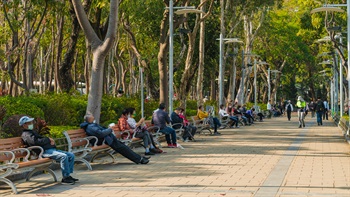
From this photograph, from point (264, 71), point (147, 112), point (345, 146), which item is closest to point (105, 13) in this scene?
point (147, 112)

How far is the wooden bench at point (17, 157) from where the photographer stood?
12031mm

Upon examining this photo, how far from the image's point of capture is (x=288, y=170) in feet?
51.3

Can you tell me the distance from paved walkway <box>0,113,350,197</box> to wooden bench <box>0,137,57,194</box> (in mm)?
289

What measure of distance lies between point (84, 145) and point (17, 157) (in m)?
3.66

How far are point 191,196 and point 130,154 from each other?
5.60m

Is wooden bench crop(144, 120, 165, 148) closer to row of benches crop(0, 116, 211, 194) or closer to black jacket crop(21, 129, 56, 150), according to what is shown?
row of benches crop(0, 116, 211, 194)

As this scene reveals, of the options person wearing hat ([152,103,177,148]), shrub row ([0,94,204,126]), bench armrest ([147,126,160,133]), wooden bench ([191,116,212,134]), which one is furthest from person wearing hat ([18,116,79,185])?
wooden bench ([191,116,212,134])

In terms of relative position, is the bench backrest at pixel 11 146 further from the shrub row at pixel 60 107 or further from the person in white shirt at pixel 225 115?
the person in white shirt at pixel 225 115

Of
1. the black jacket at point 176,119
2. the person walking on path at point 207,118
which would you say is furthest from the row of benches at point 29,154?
the person walking on path at point 207,118

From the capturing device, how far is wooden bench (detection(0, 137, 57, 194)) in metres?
12.0

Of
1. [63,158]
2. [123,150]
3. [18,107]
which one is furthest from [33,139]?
[18,107]

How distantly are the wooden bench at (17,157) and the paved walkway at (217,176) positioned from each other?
11.4 inches

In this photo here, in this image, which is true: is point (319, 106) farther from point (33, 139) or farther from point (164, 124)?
point (33, 139)

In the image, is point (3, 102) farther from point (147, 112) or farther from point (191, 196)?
point (147, 112)
